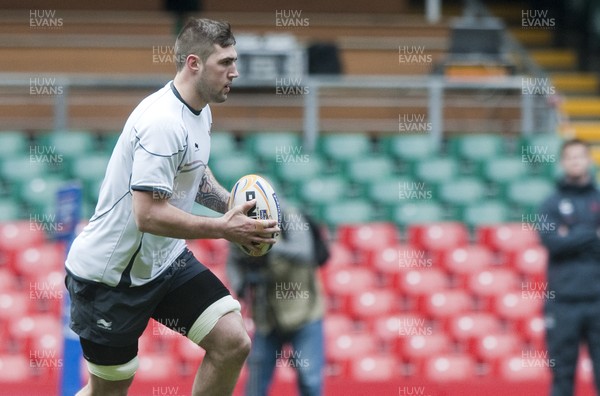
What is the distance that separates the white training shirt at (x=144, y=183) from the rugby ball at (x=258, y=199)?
0.19 m

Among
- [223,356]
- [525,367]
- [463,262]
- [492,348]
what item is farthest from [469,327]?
[223,356]

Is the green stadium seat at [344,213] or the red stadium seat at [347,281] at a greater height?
the green stadium seat at [344,213]

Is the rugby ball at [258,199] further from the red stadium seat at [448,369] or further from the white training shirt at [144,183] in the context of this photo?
the red stadium seat at [448,369]

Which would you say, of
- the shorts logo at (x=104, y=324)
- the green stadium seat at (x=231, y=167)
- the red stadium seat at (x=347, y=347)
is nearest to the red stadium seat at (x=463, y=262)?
the red stadium seat at (x=347, y=347)

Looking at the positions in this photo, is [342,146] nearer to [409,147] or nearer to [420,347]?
[409,147]

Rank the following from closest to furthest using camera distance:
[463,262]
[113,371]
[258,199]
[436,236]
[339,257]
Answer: [258,199] → [113,371] → [339,257] → [463,262] → [436,236]

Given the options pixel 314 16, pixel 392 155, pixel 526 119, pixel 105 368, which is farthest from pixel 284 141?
pixel 105 368

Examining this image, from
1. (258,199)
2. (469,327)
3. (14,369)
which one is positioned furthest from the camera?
(469,327)

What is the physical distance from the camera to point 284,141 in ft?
37.8

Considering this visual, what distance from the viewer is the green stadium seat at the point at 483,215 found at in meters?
11.2

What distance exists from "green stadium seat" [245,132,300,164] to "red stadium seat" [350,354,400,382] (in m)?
2.39

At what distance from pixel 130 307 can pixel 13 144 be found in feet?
20.3

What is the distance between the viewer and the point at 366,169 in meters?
11.5

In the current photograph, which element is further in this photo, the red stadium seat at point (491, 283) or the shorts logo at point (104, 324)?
the red stadium seat at point (491, 283)
